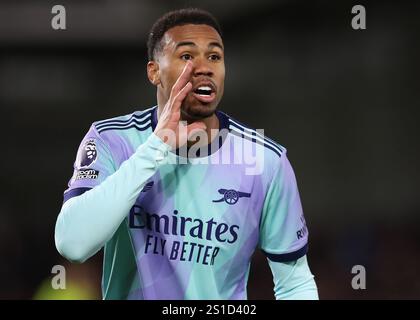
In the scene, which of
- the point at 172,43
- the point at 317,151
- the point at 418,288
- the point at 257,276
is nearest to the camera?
the point at 172,43

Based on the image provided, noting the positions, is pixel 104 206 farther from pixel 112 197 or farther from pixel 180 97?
pixel 180 97

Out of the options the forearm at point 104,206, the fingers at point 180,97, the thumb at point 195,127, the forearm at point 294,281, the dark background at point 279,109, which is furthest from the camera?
the dark background at point 279,109

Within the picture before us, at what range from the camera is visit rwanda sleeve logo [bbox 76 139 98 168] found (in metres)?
2.69

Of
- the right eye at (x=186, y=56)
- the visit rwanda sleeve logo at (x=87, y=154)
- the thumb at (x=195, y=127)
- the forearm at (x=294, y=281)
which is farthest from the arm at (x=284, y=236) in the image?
the visit rwanda sleeve logo at (x=87, y=154)

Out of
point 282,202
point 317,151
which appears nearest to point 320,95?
point 317,151

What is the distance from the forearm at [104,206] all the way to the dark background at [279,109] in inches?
65.4

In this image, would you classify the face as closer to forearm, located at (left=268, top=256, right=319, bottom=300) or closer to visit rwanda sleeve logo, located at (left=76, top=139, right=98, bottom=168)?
visit rwanda sleeve logo, located at (left=76, top=139, right=98, bottom=168)

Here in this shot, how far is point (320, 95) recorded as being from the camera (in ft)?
18.3

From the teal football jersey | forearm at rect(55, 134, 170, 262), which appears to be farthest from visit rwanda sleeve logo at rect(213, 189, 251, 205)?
forearm at rect(55, 134, 170, 262)

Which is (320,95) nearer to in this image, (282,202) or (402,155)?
(402,155)

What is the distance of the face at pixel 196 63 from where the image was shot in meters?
2.70

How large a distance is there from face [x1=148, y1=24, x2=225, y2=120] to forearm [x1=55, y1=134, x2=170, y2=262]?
283 mm

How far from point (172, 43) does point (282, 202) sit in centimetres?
84

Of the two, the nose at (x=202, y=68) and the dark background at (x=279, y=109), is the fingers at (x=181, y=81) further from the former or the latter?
the dark background at (x=279, y=109)
